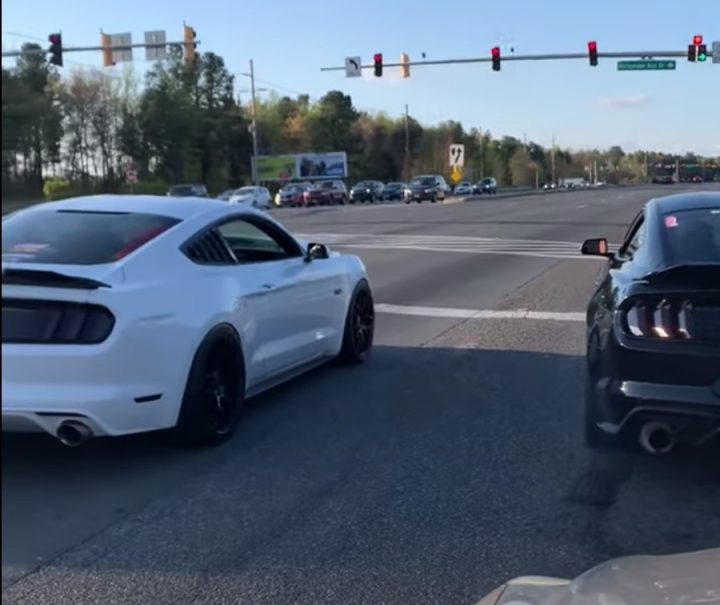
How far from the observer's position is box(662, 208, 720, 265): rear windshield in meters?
5.91

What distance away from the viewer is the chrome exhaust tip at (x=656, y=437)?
5.27 meters

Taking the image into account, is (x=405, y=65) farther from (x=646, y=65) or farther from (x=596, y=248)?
(x=596, y=248)

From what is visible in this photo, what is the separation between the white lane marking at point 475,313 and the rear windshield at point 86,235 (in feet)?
20.3

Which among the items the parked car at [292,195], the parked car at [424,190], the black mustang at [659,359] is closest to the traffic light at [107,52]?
the black mustang at [659,359]

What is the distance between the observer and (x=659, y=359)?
526 centimetres

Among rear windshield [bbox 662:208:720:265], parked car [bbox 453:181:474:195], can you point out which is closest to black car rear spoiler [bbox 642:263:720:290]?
rear windshield [bbox 662:208:720:265]

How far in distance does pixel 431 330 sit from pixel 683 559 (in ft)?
24.6

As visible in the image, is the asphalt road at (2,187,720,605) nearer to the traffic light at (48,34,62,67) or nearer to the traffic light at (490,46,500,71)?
the traffic light at (48,34,62,67)

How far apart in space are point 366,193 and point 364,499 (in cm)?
6103

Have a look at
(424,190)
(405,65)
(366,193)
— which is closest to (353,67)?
(405,65)

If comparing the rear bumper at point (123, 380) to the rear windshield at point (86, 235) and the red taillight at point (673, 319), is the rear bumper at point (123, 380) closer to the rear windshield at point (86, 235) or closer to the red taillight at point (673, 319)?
the rear windshield at point (86, 235)

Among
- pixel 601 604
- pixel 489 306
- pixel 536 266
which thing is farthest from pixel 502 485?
pixel 536 266

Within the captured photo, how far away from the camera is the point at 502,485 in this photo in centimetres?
553

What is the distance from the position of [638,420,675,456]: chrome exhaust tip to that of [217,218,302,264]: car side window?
9.53ft
